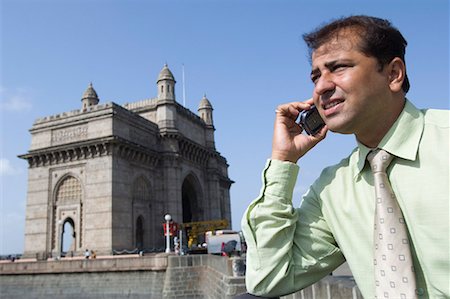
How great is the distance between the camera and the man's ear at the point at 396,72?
170 cm

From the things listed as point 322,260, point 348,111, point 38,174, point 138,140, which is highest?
point 138,140

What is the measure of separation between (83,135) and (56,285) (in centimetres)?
1143

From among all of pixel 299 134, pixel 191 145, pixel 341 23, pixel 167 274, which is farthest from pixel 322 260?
pixel 191 145

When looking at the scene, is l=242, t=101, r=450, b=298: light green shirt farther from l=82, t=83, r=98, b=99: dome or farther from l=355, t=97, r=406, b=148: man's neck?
l=82, t=83, r=98, b=99: dome

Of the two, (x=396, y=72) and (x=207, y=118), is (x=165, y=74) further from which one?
(x=396, y=72)

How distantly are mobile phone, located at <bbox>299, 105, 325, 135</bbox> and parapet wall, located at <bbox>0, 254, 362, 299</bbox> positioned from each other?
1674cm

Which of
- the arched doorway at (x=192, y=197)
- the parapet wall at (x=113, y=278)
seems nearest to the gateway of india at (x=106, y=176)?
the arched doorway at (x=192, y=197)

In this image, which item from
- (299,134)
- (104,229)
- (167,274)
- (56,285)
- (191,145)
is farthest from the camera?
(191,145)

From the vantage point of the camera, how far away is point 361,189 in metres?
1.74

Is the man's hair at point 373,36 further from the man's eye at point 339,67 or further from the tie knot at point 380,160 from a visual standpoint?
the tie knot at point 380,160

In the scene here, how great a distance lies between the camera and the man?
1476 millimetres

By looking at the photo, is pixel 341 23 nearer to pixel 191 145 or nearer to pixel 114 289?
pixel 114 289

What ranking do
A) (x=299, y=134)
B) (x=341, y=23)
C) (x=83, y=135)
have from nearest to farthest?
(x=341, y=23) → (x=299, y=134) → (x=83, y=135)

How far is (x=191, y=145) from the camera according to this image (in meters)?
37.2
